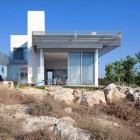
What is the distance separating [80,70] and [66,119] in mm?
17279

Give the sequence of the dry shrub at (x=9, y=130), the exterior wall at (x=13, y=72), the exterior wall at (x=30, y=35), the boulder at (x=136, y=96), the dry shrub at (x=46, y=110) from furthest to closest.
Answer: the exterior wall at (x=13, y=72)
the exterior wall at (x=30, y=35)
the boulder at (x=136, y=96)
the dry shrub at (x=46, y=110)
the dry shrub at (x=9, y=130)

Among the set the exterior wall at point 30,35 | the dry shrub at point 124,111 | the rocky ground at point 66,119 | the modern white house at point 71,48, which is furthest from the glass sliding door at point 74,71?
the dry shrub at point 124,111

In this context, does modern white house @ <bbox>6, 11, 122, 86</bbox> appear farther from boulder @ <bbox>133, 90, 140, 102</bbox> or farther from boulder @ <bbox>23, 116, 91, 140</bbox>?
boulder @ <bbox>23, 116, 91, 140</bbox>

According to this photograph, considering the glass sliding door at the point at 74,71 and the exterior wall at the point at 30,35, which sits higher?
the exterior wall at the point at 30,35

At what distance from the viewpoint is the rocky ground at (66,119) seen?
6.75 m

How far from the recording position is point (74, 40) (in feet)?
79.8

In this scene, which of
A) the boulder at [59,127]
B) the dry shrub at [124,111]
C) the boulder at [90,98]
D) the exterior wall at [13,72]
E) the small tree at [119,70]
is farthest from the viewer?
the exterior wall at [13,72]

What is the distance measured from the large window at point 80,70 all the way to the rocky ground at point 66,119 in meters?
10.5

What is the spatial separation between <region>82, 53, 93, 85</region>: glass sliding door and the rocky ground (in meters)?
10.5

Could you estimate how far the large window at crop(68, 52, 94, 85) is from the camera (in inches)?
995

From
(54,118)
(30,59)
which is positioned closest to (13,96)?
(54,118)

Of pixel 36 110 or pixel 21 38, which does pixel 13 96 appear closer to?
pixel 36 110

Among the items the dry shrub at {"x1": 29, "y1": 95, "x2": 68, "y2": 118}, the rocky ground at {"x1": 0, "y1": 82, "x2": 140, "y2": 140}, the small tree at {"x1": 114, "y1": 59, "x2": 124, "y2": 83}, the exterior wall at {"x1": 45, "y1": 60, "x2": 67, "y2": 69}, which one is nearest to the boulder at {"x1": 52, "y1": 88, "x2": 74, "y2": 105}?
the rocky ground at {"x1": 0, "y1": 82, "x2": 140, "y2": 140}

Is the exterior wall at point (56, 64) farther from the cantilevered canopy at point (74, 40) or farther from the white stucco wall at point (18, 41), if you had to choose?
the cantilevered canopy at point (74, 40)
